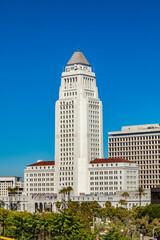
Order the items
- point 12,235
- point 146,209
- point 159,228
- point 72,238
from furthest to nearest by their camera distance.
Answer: point 146,209 → point 159,228 → point 12,235 → point 72,238

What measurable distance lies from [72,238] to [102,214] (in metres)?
98.2

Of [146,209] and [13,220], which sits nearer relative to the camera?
[13,220]

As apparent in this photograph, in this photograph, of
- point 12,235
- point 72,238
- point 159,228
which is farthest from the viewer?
point 159,228

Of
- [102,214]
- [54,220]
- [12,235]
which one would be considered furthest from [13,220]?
[102,214]

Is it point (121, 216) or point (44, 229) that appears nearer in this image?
point (44, 229)

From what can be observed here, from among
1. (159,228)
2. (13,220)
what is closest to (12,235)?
(13,220)

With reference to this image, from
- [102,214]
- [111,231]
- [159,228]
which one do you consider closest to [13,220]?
[111,231]

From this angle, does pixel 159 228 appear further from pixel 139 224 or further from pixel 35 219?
pixel 35 219

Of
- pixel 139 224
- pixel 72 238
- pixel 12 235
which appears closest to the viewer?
pixel 72 238

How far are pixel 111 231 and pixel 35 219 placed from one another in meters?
13.5

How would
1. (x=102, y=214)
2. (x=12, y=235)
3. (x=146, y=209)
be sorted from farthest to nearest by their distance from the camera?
(x=102, y=214), (x=146, y=209), (x=12, y=235)

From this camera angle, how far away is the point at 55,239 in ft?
311

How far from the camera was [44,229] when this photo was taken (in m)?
95.6

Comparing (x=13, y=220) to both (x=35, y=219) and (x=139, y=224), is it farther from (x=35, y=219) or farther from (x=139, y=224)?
(x=139, y=224)
